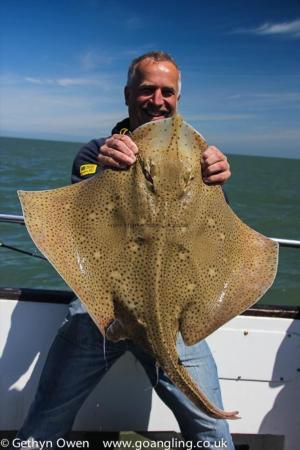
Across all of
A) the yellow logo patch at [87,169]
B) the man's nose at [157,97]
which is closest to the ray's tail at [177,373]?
the yellow logo patch at [87,169]

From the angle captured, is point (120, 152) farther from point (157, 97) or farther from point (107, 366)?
point (107, 366)

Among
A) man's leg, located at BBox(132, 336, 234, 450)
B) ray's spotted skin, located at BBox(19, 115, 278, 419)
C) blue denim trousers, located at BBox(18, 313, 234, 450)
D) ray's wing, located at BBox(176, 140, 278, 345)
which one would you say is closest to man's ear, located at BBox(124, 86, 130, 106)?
ray's spotted skin, located at BBox(19, 115, 278, 419)

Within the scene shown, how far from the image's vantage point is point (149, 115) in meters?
3.16

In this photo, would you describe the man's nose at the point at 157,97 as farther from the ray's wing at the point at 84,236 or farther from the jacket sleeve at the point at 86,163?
the ray's wing at the point at 84,236

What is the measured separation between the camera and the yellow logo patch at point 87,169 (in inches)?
126

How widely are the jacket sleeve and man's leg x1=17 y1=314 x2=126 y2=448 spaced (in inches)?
39.2

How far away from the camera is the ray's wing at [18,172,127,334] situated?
2334 millimetres

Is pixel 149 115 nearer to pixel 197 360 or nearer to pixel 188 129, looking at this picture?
pixel 188 129

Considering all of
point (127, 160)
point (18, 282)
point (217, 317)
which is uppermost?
point (127, 160)

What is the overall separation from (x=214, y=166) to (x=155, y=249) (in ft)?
1.82

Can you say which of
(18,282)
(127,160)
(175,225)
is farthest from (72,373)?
(18,282)

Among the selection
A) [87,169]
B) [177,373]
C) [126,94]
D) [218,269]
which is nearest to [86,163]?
[87,169]

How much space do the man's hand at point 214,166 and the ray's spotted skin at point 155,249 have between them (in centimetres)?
4

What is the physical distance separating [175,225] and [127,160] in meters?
0.42
